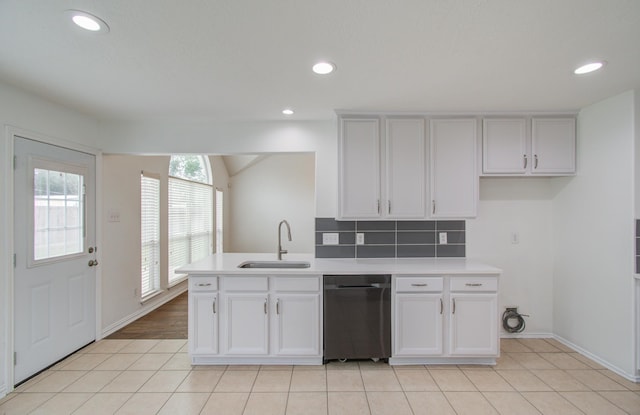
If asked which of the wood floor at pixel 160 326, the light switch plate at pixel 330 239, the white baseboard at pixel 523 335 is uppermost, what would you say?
the light switch plate at pixel 330 239

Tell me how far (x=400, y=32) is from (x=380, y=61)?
0.31 meters

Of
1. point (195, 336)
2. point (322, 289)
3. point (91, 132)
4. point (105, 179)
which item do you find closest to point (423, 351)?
point (322, 289)

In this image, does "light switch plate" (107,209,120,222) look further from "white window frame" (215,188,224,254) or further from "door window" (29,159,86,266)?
"white window frame" (215,188,224,254)

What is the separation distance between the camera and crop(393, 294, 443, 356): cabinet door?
2.50m

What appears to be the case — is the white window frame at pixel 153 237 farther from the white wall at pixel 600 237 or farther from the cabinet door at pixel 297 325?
the white wall at pixel 600 237

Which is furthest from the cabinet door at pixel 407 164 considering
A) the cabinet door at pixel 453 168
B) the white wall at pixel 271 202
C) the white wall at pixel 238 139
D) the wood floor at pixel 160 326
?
the white wall at pixel 271 202

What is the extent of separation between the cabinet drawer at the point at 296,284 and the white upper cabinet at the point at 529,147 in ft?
6.44

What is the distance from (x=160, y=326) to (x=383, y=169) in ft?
10.5

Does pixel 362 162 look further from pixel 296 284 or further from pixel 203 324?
pixel 203 324

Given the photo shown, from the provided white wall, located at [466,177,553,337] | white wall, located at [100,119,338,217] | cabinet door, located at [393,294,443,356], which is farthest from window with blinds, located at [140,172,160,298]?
white wall, located at [466,177,553,337]

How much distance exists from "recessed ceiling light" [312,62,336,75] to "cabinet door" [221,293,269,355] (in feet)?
6.13

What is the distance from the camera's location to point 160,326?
3455 mm

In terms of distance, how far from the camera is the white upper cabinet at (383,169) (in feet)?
9.17

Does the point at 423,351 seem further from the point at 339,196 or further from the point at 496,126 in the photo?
the point at 496,126
